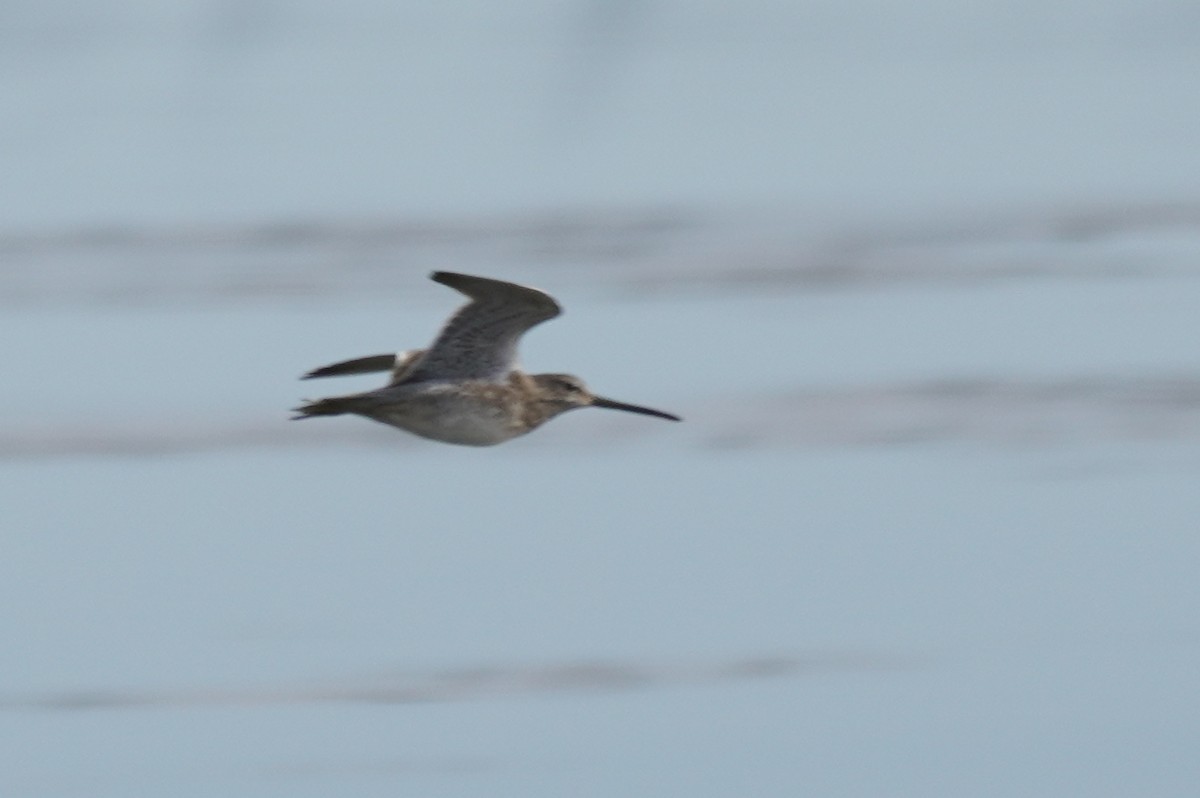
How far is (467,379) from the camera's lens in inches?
257

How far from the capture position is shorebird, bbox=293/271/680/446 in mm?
6230

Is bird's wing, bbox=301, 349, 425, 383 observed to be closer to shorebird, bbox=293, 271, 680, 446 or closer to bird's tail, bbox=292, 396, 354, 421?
shorebird, bbox=293, 271, 680, 446

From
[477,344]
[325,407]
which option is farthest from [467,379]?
[325,407]

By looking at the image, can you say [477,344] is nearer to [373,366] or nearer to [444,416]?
[444,416]

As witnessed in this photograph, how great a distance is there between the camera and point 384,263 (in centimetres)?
1772

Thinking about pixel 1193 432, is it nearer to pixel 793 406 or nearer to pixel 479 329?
pixel 793 406

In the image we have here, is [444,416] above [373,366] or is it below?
below

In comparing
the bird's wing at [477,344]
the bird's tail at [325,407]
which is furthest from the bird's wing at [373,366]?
the bird's tail at [325,407]

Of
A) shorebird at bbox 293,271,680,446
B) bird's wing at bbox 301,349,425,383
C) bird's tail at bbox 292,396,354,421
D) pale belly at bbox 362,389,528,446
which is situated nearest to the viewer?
bird's tail at bbox 292,396,354,421

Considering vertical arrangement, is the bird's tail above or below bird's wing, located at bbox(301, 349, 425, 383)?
below

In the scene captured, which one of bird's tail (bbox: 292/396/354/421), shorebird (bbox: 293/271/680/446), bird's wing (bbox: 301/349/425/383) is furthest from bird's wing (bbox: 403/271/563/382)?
bird's tail (bbox: 292/396/354/421)

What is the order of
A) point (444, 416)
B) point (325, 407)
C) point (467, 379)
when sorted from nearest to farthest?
point (325, 407) → point (444, 416) → point (467, 379)

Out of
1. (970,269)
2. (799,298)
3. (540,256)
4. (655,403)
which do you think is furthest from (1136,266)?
(655,403)

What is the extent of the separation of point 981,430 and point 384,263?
21.2ft
